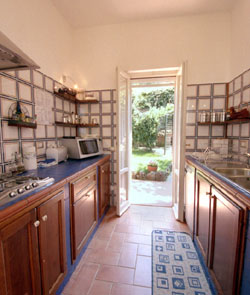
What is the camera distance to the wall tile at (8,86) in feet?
4.16

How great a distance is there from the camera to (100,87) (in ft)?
7.97

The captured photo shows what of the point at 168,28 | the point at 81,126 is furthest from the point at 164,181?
the point at 168,28

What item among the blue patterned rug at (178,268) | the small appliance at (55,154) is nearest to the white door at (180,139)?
the blue patterned rug at (178,268)

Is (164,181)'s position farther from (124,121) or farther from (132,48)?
(132,48)

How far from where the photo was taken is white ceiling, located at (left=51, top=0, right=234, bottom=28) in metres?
1.88

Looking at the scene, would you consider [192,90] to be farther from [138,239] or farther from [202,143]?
[138,239]

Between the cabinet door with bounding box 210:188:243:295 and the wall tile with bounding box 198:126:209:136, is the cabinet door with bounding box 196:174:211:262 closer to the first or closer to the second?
the cabinet door with bounding box 210:188:243:295

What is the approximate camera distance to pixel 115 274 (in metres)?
1.35

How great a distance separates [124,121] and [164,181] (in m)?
2.35

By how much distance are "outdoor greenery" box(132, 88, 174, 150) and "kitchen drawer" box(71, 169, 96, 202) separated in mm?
3373

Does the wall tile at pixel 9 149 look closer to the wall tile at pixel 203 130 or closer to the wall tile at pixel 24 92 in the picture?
the wall tile at pixel 24 92

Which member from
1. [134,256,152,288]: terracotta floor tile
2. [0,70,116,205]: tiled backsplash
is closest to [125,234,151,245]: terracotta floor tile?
[134,256,152,288]: terracotta floor tile

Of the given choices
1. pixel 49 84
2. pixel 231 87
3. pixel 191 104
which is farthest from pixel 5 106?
pixel 231 87

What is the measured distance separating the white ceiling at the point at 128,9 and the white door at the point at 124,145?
753 millimetres
